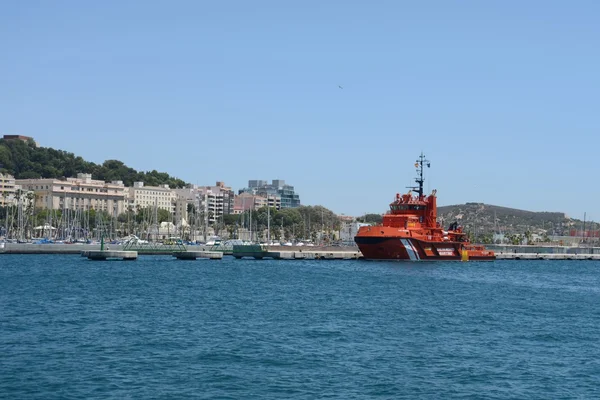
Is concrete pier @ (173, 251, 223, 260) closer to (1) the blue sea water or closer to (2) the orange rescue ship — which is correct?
(2) the orange rescue ship

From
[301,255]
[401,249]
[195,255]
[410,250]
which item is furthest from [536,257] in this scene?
[195,255]

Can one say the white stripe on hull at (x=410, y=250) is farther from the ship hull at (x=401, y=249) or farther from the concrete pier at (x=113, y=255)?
the concrete pier at (x=113, y=255)

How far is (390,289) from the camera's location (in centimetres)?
6353

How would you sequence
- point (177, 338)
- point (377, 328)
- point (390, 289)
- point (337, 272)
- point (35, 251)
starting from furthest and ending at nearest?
point (35, 251)
point (337, 272)
point (390, 289)
point (377, 328)
point (177, 338)

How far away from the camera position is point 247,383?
29.2 m

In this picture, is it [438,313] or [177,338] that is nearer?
[177,338]

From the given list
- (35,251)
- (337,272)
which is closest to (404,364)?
(337,272)

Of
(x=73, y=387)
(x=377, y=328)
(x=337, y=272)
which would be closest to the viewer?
(x=73, y=387)

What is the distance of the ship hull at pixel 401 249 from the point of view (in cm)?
9631

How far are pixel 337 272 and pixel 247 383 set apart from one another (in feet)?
185

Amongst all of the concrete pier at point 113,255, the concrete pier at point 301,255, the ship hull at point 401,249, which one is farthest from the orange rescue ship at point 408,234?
the concrete pier at point 113,255

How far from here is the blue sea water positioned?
28.9 metres

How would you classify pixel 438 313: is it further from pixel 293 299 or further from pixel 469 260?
pixel 469 260

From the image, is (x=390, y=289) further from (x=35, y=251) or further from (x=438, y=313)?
(x=35, y=251)
